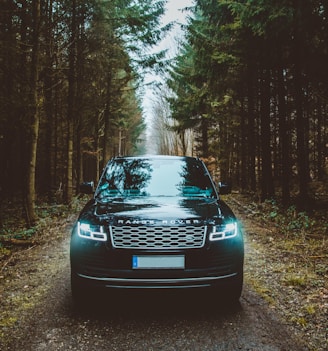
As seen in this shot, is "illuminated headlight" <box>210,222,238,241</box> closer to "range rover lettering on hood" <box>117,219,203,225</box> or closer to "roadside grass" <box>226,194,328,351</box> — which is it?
"range rover lettering on hood" <box>117,219,203,225</box>

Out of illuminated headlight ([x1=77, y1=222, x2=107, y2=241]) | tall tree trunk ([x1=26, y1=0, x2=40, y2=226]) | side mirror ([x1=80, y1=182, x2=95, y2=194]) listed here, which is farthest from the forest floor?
side mirror ([x1=80, y1=182, x2=95, y2=194])

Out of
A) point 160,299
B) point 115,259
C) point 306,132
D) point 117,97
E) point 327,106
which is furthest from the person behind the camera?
point 117,97

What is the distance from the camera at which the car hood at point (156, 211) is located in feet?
12.7

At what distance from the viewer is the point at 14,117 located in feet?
35.6

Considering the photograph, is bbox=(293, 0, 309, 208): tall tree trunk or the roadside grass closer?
the roadside grass

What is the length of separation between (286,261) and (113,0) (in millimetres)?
12131

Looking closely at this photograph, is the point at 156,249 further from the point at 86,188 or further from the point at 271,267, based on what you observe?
the point at 271,267

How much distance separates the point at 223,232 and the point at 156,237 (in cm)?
77

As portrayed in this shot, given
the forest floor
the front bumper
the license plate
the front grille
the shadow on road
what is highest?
the front grille

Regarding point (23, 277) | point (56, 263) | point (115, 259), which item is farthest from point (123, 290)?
point (56, 263)

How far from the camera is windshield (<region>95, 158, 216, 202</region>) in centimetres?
509

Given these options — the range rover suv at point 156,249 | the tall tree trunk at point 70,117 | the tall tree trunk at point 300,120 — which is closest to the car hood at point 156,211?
the range rover suv at point 156,249

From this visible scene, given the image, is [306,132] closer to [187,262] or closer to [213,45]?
[213,45]

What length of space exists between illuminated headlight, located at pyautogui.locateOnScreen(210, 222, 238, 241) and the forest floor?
1.13 metres
